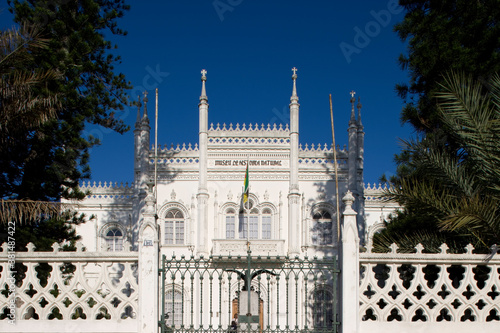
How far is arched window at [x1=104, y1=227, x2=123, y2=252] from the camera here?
25859 millimetres

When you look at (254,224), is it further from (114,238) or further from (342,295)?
(342,295)

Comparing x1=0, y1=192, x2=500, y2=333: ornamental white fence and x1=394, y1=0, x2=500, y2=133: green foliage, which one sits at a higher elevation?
x1=394, y1=0, x2=500, y2=133: green foliage

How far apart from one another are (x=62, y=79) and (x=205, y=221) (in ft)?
37.4

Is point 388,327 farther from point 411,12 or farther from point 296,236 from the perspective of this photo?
point 296,236

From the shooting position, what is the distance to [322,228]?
2495 cm

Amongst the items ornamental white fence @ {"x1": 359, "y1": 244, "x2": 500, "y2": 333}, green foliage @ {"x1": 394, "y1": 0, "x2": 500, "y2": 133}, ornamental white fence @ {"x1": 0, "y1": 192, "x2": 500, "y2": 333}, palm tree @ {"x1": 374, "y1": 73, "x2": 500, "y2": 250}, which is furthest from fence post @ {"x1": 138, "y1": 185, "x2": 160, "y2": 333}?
green foliage @ {"x1": 394, "y1": 0, "x2": 500, "y2": 133}

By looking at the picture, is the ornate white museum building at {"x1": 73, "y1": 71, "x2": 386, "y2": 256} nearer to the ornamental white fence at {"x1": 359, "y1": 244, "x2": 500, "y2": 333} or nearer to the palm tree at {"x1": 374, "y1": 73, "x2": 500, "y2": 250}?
the palm tree at {"x1": 374, "y1": 73, "x2": 500, "y2": 250}

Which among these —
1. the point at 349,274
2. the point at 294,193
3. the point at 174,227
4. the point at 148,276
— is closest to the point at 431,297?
the point at 349,274

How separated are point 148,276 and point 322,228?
18.6 metres

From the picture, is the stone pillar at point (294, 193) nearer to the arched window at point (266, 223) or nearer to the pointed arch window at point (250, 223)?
the arched window at point (266, 223)

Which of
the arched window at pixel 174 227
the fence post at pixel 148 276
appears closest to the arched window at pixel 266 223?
the arched window at pixel 174 227

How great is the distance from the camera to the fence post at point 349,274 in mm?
7070

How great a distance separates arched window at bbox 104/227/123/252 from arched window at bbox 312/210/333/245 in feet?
32.7

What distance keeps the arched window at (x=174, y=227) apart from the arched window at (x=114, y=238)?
2.79 meters
